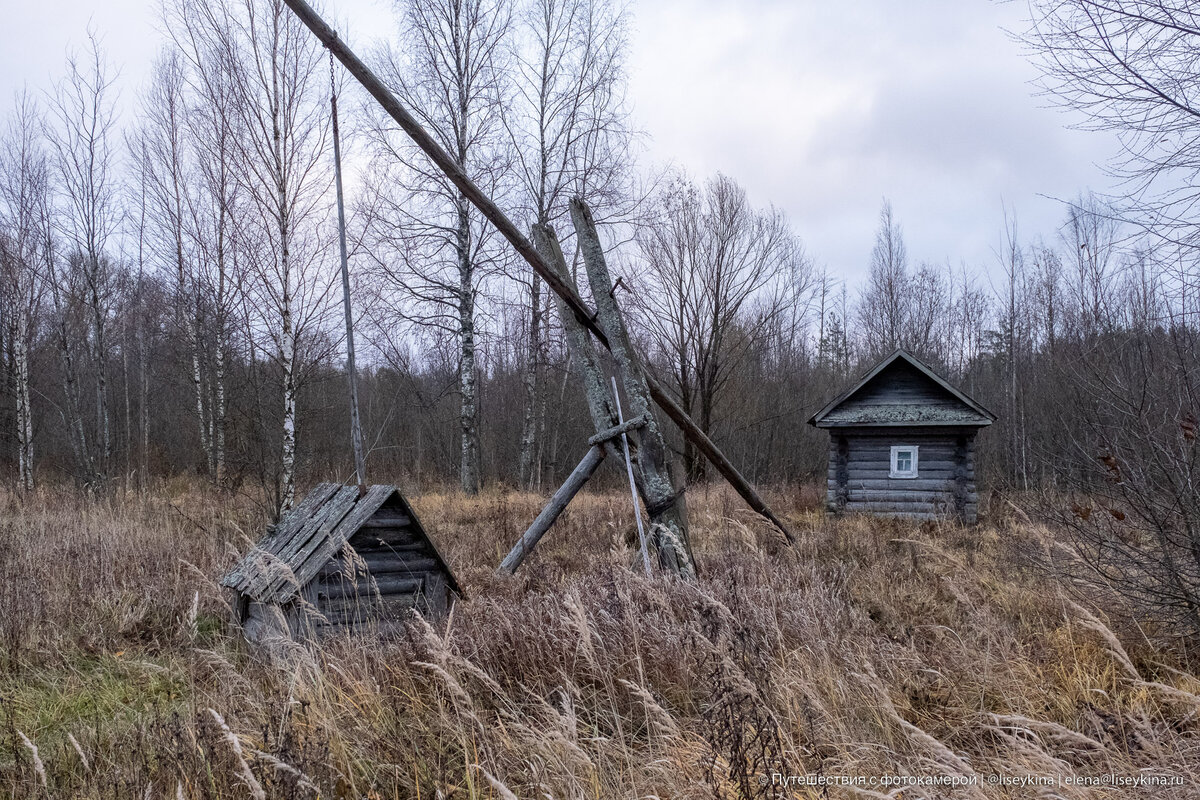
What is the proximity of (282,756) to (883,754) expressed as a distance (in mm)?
2120

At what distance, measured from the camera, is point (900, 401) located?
A: 13.4m

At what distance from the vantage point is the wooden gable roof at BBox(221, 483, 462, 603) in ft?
13.4

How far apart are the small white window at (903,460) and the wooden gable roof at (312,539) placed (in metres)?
11.2

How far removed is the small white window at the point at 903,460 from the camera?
44.0 ft

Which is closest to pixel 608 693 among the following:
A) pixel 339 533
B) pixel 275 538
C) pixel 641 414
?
pixel 339 533

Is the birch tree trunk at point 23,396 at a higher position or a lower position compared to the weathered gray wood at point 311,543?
higher

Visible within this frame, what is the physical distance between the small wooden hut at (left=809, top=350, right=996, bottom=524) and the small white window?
0.06ft

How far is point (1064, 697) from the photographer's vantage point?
10.3ft

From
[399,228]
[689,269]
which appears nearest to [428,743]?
[399,228]

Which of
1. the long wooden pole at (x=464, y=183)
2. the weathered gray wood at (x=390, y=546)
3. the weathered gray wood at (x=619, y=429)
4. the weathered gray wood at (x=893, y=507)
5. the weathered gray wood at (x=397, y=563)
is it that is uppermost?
the long wooden pole at (x=464, y=183)

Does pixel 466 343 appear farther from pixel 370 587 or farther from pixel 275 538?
pixel 370 587

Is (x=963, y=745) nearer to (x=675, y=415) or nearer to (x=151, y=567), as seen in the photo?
(x=675, y=415)

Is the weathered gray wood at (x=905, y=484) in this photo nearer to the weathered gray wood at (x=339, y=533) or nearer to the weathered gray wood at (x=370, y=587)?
the weathered gray wood at (x=370, y=587)

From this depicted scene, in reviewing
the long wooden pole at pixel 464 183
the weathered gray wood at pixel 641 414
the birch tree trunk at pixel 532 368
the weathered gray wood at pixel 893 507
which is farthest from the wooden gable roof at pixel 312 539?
the birch tree trunk at pixel 532 368
